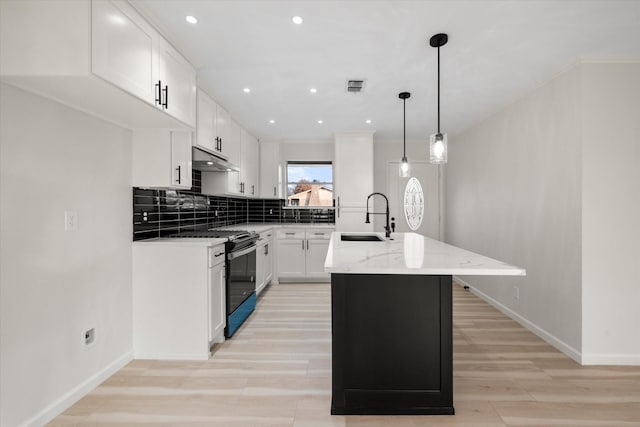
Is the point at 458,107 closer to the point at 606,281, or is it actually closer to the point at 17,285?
the point at 606,281

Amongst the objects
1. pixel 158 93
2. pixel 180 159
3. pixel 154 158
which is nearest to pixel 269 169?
pixel 180 159

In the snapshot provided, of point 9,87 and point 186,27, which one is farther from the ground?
point 186,27

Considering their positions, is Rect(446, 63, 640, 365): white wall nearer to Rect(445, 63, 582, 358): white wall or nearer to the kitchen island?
Rect(445, 63, 582, 358): white wall

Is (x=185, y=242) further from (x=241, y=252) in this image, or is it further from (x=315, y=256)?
(x=315, y=256)

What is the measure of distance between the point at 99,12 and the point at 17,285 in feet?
4.80

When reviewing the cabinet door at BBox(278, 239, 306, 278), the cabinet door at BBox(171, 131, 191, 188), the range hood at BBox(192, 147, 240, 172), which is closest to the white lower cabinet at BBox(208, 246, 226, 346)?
the cabinet door at BBox(171, 131, 191, 188)

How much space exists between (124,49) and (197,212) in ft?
7.44

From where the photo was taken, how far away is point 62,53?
1575 mm

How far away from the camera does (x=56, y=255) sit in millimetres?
1942

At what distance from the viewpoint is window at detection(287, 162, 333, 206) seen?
574cm

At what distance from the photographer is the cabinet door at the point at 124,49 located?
5.36ft

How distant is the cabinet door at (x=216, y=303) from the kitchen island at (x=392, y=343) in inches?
47.7

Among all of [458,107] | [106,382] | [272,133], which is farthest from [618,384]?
[272,133]

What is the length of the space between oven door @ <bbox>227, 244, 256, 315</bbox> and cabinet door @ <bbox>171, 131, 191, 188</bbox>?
0.79 meters
